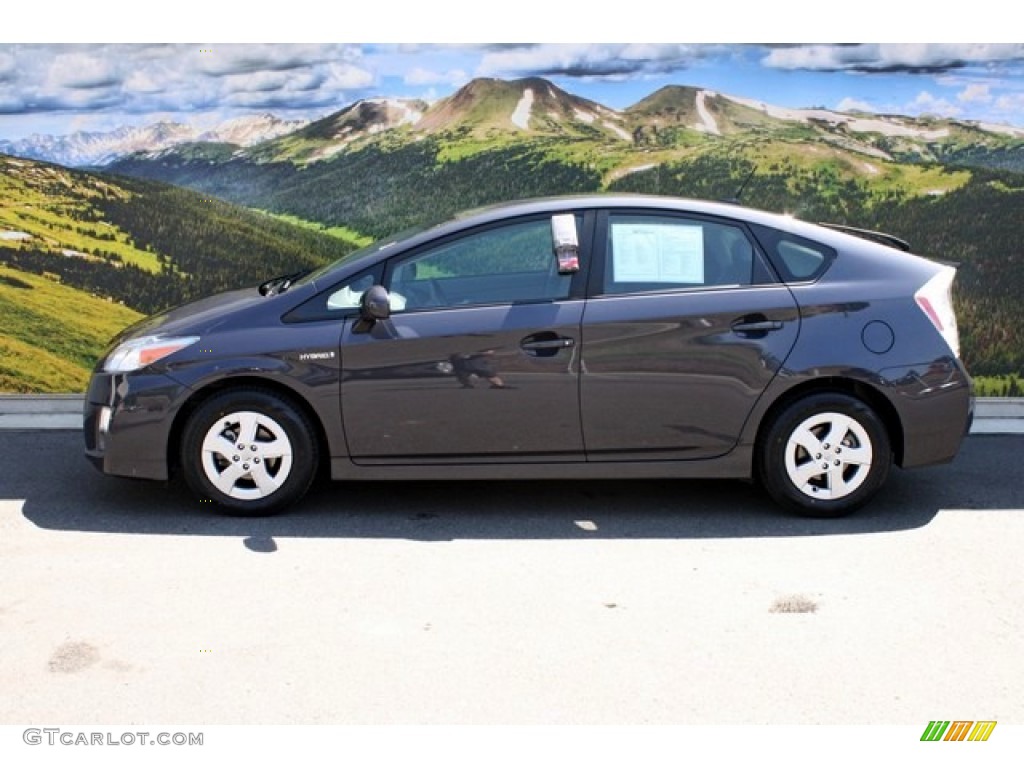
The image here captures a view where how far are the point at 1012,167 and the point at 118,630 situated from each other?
6.53 m

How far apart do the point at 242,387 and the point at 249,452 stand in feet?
0.94

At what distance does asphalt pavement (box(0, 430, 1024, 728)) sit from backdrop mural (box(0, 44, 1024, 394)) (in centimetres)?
222

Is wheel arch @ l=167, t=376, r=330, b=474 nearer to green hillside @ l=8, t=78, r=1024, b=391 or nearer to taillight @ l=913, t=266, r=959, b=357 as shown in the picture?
taillight @ l=913, t=266, r=959, b=357

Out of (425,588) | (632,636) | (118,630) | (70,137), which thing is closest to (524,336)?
(425,588)

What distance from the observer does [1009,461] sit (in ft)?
24.2

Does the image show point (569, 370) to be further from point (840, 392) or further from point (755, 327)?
point (840, 392)

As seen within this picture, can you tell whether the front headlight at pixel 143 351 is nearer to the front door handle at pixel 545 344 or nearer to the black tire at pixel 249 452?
the black tire at pixel 249 452

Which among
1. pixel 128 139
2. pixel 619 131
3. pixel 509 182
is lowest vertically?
pixel 509 182

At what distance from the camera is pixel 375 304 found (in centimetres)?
600

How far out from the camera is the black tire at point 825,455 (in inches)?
241

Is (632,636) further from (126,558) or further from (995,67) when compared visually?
(995,67)

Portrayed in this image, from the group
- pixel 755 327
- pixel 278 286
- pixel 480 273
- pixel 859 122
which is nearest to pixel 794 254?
pixel 755 327

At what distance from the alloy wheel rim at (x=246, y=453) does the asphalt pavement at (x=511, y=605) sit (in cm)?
19

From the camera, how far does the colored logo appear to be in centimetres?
409
